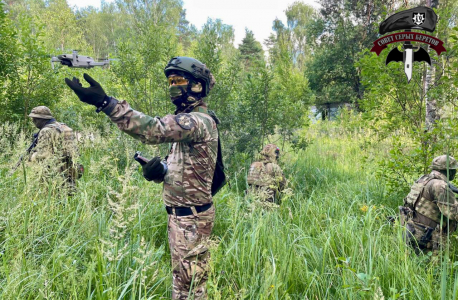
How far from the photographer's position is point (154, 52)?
17.0 feet

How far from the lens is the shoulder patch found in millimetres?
1780

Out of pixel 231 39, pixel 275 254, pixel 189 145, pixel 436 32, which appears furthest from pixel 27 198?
pixel 231 39

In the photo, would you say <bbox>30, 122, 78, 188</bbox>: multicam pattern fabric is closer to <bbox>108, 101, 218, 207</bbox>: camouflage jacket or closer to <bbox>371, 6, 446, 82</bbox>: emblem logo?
<bbox>108, 101, 218, 207</bbox>: camouflage jacket

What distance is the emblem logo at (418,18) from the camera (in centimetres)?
398

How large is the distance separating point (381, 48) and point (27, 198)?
4.85 metres

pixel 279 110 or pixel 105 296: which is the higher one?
pixel 279 110

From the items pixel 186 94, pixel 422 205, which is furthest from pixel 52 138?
pixel 422 205

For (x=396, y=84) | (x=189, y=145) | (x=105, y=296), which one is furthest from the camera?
(x=396, y=84)

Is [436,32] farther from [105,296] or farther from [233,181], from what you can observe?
[105,296]

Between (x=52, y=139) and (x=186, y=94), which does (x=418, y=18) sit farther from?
(x=52, y=139)

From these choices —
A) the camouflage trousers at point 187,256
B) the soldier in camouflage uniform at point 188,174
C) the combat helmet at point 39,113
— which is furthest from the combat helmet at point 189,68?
the combat helmet at point 39,113

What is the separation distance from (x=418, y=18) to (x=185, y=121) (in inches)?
159

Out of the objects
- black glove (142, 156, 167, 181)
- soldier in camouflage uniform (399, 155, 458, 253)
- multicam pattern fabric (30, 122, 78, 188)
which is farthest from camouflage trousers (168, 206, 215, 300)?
soldier in camouflage uniform (399, 155, 458, 253)

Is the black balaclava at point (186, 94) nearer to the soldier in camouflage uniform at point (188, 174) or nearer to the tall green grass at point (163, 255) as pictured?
the soldier in camouflage uniform at point (188, 174)
